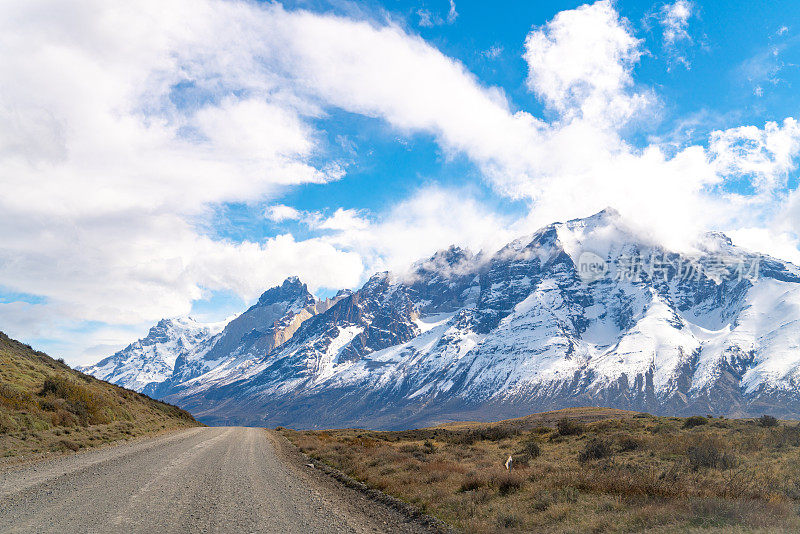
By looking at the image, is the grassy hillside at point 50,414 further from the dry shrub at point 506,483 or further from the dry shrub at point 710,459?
the dry shrub at point 710,459

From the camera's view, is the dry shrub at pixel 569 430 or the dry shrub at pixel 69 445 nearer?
the dry shrub at pixel 69 445

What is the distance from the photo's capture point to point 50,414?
99.9 ft

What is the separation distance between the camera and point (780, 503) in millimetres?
10883

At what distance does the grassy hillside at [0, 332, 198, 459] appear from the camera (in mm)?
24625

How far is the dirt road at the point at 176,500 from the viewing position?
36.0 ft

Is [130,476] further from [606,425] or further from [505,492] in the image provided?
[606,425]

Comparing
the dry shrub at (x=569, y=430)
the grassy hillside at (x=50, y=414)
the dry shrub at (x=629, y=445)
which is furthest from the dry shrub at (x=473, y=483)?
the dry shrub at (x=569, y=430)

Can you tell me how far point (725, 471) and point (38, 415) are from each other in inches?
1492

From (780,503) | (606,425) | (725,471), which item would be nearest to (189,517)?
(780,503)

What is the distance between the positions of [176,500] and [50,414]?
2443 centimetres

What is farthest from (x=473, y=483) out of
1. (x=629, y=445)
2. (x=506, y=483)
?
(x=629, y=445)

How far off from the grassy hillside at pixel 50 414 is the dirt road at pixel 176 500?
18.2 feet

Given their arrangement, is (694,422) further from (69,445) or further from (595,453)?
(69,445)

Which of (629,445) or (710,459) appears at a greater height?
(710,459)
